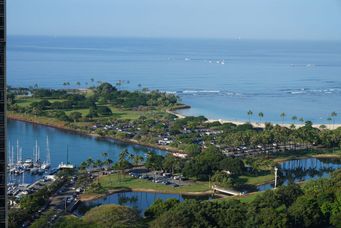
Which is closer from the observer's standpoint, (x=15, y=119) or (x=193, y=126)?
(x=193, y=126)

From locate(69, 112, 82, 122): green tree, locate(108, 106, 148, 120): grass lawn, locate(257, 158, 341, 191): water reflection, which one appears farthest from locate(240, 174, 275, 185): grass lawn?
locate(69, 112, 82, 122): green tree

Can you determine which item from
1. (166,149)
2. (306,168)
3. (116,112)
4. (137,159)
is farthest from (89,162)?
(116,112)

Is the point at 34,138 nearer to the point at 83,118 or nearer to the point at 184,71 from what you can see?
the point at 83,118

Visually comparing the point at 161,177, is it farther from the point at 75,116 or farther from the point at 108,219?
the point at 75,116

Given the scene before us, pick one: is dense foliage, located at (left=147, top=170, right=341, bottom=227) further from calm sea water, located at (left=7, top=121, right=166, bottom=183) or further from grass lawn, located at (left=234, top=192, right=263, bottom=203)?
calm sea water, located at (left=7, top=121, right=166, bottom=183)

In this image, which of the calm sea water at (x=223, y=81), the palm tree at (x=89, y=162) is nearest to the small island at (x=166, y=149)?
the palm tree at (x=89, y=162)

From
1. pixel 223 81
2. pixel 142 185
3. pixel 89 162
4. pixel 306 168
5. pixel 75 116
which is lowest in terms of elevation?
pixel 306 168

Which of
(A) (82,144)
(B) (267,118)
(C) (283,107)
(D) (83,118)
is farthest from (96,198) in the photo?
(C) (283,107)

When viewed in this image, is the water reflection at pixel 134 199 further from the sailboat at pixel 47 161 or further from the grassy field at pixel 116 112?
the grassy field at pixel 116 112

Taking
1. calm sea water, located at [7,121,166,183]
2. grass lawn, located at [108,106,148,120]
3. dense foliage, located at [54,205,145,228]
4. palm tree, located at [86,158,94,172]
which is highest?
dense foliage, located at [54,205,145,228]
